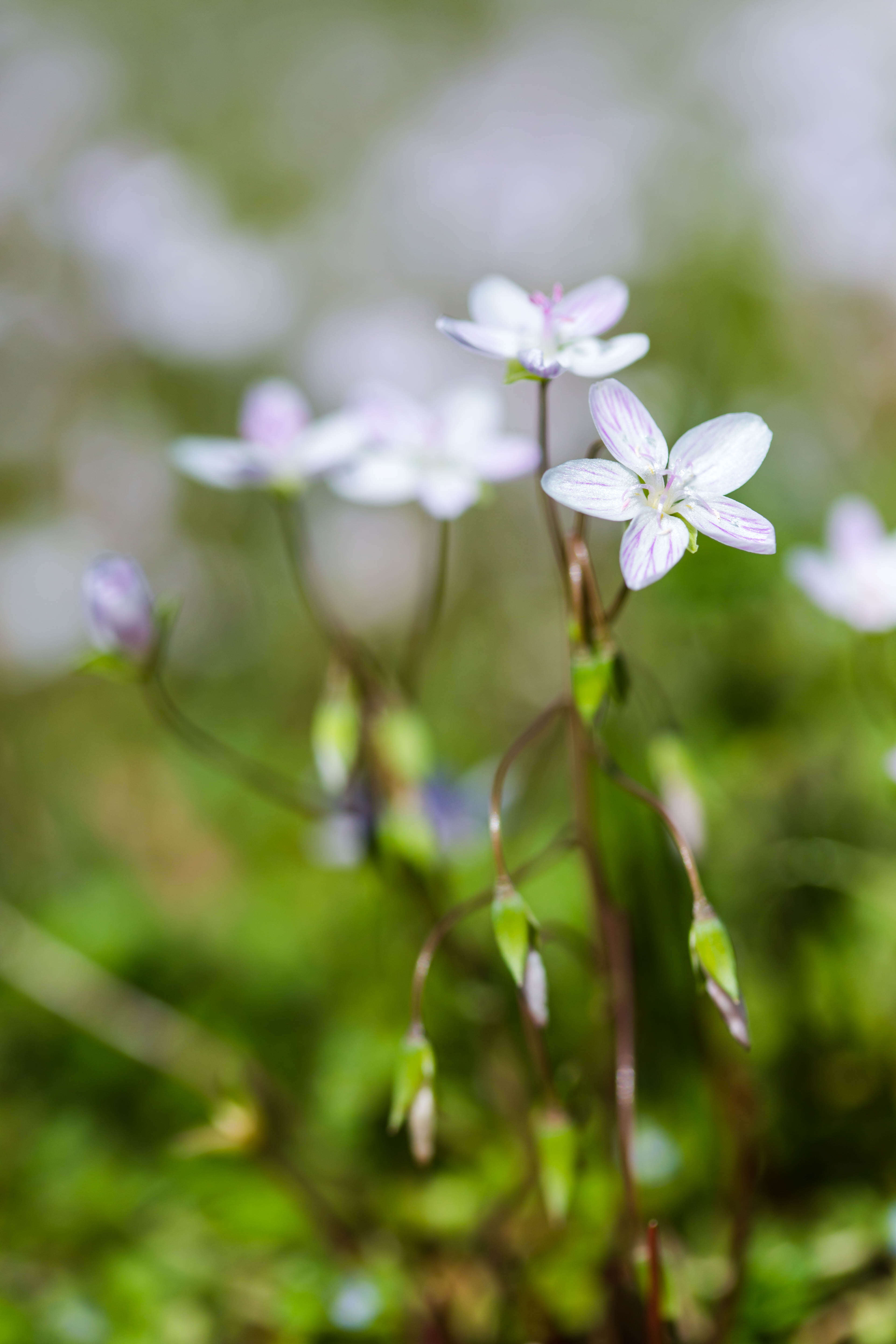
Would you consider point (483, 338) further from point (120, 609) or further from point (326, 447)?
point (120, 609)

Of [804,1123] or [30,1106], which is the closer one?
[804,1123]

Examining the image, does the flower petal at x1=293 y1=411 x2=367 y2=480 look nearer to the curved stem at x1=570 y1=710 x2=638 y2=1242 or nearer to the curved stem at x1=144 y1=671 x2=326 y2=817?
the curved stem at x1=570 y1=710 x2=638 y2=1242

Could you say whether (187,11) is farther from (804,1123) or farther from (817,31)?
(804,1123)

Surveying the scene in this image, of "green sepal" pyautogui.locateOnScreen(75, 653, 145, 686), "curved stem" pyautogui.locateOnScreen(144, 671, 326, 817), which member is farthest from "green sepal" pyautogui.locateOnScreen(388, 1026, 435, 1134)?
"curved stem" pyautogui.locateOnScreen(144, 671, 326, 817)

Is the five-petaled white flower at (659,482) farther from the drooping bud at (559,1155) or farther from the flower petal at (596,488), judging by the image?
the drooping bud at (559,1155)

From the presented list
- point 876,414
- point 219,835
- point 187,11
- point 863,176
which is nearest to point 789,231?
point 863,176

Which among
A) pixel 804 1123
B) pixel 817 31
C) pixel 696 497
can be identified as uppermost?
pixel 817 31

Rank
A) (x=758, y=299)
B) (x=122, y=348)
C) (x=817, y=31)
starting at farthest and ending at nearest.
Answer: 1. (x=817, y=31)
2. (x=122, y=348)
3. (x=758, y=299)
